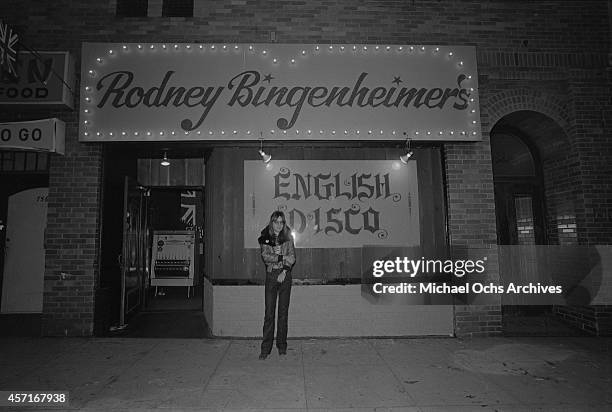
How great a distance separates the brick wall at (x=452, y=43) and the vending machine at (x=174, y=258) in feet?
12.2

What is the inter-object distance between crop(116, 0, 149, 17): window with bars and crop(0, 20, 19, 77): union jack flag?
171 centimetres

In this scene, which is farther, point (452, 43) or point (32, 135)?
point (452, 43)

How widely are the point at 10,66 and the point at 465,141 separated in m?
7.13

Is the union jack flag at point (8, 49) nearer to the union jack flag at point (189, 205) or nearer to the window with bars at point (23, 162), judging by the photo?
the window with bars at point (23, 162)

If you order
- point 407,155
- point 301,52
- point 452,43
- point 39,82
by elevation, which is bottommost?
point 407,155

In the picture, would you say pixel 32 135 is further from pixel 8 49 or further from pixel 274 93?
→ pixel 274 93

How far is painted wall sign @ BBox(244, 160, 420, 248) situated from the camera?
19.8ft

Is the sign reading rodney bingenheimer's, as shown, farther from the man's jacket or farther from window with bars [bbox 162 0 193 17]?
the man's jacket

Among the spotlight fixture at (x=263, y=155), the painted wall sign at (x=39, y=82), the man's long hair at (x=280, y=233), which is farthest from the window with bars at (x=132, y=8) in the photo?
the man's long hair at (x=280, y=233)

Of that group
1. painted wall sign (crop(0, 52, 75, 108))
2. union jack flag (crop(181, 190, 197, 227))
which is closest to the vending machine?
union jack flag (crop(181, 190, 197, 227))

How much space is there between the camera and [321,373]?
4344mm

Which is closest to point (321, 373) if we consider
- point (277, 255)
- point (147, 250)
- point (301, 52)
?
point (277, 255)

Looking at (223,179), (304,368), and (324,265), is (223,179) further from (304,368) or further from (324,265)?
(304,368)

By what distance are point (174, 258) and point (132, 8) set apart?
5.81 m
